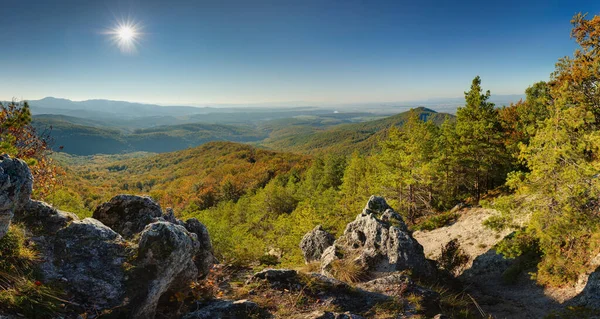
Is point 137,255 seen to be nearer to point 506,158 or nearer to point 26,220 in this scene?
point 26,220

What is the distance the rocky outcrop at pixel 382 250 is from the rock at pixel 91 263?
872 centimetres

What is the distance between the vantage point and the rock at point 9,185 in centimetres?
573

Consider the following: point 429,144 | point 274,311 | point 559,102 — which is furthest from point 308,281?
point 429,144

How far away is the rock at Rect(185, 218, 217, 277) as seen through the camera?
34.6 feet

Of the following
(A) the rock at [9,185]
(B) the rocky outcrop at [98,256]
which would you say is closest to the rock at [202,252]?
(B) the rocky outcrop at [98,256]

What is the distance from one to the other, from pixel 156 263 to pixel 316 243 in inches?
560

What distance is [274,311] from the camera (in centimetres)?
788

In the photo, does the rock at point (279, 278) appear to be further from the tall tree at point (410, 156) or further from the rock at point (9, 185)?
the tall tree at point (410, 156)

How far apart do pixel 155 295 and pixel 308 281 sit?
4.70m

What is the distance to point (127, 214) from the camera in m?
10.7

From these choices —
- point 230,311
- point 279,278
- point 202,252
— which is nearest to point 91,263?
point 230,311

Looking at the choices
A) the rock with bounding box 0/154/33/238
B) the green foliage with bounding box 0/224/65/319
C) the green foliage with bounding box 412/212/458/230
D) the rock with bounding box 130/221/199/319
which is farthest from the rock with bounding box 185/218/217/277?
the green foliage with bounding box 412/212/458/230

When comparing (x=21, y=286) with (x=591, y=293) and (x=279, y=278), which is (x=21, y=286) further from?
(x=591, y=293)

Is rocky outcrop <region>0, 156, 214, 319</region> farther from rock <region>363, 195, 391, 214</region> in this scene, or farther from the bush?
the bush
